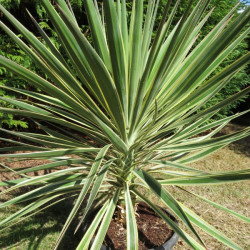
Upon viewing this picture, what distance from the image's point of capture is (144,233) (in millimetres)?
1648

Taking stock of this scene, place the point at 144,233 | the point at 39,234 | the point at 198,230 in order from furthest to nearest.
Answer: the point at 198,230 → the point at 39,234 → the point at 144,233

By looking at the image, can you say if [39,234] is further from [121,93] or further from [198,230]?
[121,93]

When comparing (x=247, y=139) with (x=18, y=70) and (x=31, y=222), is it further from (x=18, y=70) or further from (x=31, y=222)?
(x=18, y=70)

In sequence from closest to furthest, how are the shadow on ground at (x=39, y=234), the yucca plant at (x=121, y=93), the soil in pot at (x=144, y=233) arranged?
1. the yucca plant at (x=121, y=93)
2. the soil in pot at (x=144, y=233)
3. the shadow on ground at (x=39, y=234)

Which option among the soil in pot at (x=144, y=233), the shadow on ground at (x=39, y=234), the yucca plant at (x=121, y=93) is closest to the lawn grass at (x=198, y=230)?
the shadow on ground at (x=39, y=234)

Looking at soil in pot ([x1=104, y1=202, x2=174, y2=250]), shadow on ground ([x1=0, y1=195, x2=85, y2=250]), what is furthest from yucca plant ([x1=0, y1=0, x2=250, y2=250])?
shadow on ground ([x1=0, y1=195, x2=85, y2=250])

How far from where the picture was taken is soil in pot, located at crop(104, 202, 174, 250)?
1.57m

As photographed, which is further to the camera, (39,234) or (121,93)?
(39,234)

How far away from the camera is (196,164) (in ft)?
12.0

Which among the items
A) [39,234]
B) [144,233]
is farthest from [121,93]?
[39,234]

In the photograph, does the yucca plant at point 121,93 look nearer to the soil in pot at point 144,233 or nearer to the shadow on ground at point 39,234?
the soil in pot at point 144,233

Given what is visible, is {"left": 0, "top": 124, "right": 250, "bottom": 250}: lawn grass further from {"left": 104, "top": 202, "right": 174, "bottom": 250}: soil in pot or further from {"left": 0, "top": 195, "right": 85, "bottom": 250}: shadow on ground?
{"left": 104, "top": 202, "right": 174, "bottom": 250}: soil in pot

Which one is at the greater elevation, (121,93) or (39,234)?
(121,93)

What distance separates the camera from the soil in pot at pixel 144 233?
1.57 m
